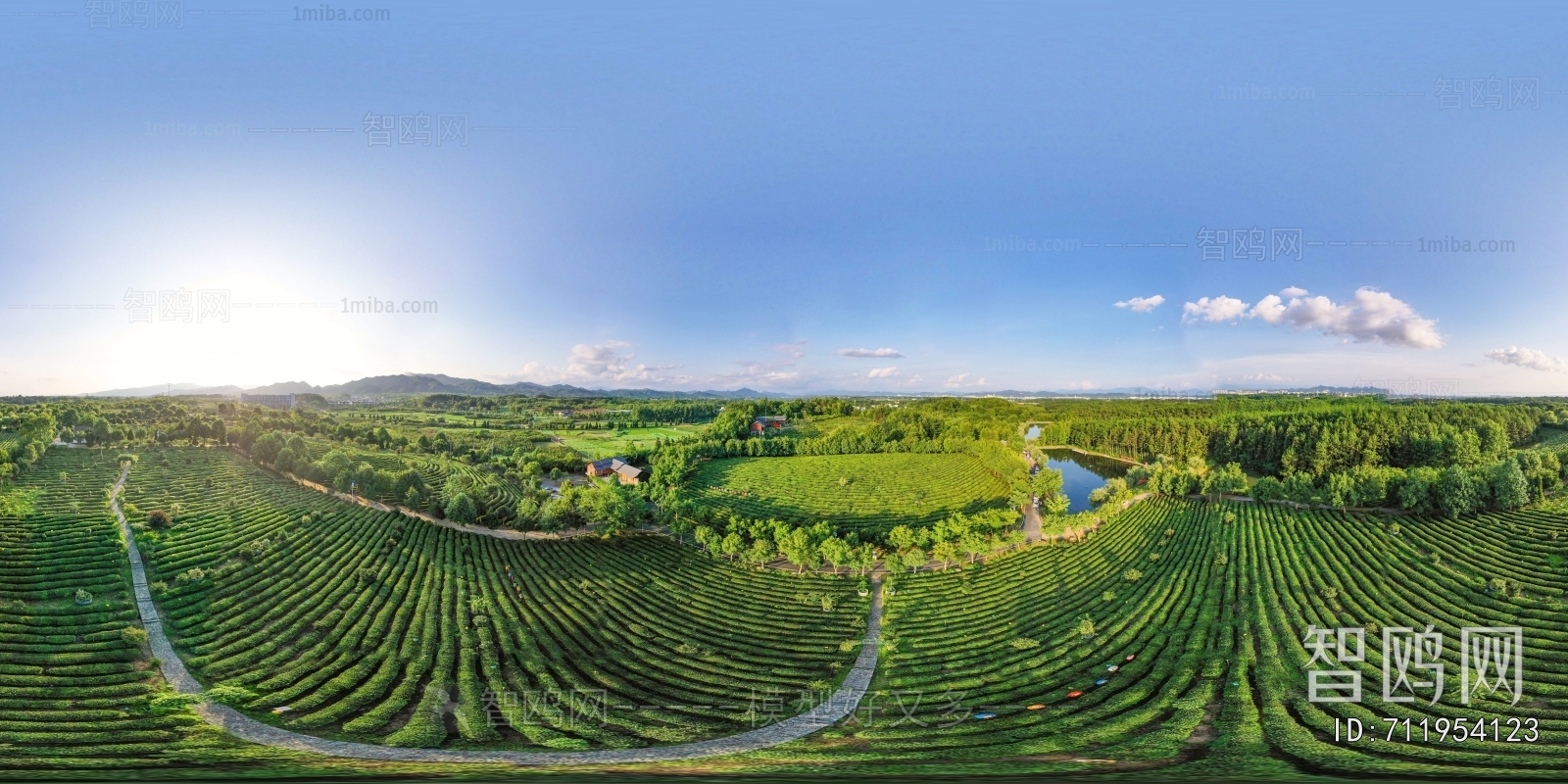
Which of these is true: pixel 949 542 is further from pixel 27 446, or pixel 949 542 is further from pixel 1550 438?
pixel 27 446

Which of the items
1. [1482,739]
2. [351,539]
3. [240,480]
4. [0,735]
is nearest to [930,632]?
[1482,739]

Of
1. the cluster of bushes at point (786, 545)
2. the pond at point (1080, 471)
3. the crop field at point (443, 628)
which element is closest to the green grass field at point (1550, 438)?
the pond at point (1080, 471)

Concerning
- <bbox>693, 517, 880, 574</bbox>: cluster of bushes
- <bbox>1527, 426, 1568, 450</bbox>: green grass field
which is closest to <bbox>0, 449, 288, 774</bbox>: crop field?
<bbox>693, 517, 880, 574</bbox>: cluster of bushes

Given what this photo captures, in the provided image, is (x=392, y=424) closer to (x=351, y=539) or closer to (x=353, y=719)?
(x=351, y=539)

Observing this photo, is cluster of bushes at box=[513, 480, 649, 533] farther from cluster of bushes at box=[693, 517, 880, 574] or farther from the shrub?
the shrub

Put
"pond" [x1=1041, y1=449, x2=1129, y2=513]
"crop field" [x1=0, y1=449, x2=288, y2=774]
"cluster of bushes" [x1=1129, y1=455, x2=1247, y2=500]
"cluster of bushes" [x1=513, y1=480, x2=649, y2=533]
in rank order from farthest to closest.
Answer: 1. "pond" [x1=1041, y1=449, x2=1129, y2=513]
2. "cluster of bushes" [x1=1129, y1=455, x2=1247, y2=500]
3. "cluster of bushes" [x1=513, y1=480, x2=649, y2=533]
4. "crop field" [x1=0, y1=449, x2=288, y2=774]

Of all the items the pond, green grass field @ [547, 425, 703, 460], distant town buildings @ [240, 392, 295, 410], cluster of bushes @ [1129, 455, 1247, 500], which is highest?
distant town buildings @ [240, 392, 295, 410]
